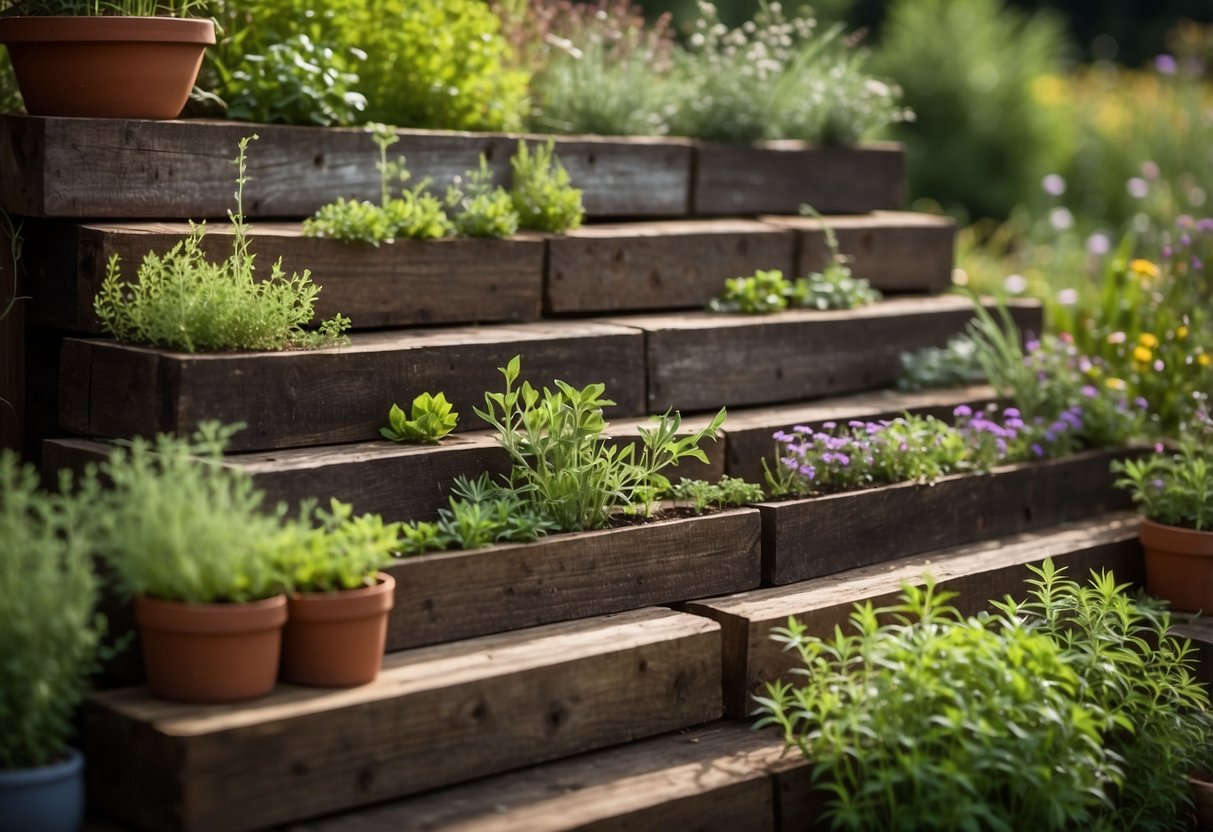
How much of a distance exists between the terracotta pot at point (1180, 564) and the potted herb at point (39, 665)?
327cm

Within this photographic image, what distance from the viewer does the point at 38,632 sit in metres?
2.69

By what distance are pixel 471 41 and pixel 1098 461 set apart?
2607 mm

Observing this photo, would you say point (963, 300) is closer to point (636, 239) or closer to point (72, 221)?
point (636, 239)

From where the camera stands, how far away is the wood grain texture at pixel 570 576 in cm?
336

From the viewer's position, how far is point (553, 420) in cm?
366

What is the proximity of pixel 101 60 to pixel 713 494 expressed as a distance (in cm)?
200

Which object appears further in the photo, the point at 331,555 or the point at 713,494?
the point at 713,494

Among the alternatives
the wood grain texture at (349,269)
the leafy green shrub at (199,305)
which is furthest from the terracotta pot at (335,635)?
the wood grain texture at (349,269)

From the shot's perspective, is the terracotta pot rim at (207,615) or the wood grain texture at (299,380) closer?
the terracotta pot rim at (207,615)

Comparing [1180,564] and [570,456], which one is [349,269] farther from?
[1180,564]

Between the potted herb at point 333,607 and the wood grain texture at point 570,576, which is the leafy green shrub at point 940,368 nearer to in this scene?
the wood grain texture at point 570,576

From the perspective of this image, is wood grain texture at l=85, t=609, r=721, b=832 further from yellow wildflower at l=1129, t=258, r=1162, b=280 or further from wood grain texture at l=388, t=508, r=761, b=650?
yellow wildflower at l=1129, t=258, r=1162, b=280

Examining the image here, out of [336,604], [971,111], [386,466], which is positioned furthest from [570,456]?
[971,111]

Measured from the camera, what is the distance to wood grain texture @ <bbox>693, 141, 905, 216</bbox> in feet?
17.8
